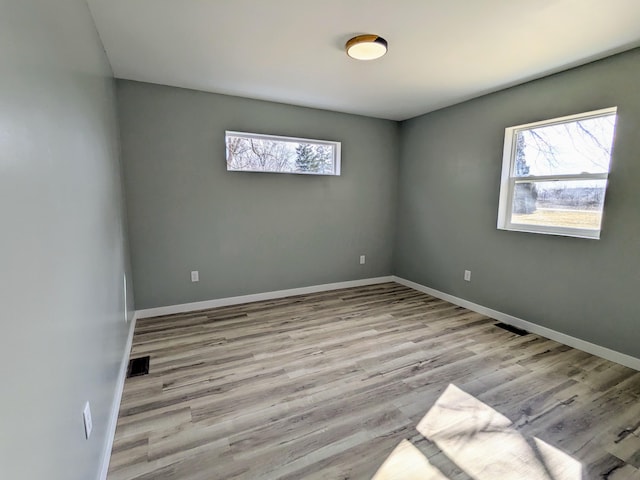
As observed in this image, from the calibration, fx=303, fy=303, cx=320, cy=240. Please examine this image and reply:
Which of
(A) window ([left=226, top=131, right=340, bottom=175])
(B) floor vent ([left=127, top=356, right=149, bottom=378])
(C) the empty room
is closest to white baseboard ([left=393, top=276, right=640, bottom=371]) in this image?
(C) the empty room

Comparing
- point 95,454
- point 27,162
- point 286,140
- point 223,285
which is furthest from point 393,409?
point 286,140

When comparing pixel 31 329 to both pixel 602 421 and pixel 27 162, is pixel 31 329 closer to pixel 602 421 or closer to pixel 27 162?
pixel 27 162

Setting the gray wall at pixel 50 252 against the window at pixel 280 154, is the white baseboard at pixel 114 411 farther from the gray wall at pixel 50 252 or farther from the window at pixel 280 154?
the window at pixel 280 154

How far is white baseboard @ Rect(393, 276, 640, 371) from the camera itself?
96.8 inches

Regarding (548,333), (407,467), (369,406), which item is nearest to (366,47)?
(369,406)

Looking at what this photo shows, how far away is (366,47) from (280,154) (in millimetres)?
1874

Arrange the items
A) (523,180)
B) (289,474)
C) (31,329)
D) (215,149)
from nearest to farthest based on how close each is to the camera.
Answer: (31,329)
(289,474)
(523,180)
(215,149)

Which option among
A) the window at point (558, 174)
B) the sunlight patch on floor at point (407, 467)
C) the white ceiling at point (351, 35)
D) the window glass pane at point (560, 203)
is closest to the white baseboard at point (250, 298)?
the window at point (558, 174)

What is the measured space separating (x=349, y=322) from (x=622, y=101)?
299 cm

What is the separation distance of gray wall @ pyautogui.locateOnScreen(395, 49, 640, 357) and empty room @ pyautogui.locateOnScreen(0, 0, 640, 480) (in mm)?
21

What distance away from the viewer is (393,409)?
194 centimetres

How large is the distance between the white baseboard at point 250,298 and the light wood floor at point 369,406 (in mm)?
207

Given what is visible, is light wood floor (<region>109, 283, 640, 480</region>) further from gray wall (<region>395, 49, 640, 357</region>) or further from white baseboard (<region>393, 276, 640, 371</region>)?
gray wall (<region>395, 49, 640, 357</region>)

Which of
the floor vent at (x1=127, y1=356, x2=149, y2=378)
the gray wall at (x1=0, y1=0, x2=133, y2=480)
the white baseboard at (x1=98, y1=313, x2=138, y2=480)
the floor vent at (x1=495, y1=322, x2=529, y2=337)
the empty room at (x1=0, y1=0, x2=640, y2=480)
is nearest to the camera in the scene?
the gray wall at (x1=0, y1=0, x2=133, y2=480)
